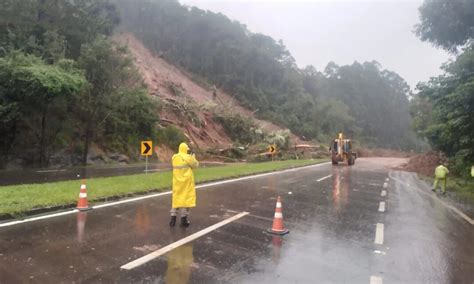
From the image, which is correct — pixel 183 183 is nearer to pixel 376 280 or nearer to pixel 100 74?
pixel 376 280

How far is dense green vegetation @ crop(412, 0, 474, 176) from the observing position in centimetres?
1591

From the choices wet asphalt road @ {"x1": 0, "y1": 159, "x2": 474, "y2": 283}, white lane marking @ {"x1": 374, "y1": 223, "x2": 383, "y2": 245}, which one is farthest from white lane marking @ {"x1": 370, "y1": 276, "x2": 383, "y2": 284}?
white lane marking @ {"x1": 374, "y1": 223, "x2": 383, "y2": 245}

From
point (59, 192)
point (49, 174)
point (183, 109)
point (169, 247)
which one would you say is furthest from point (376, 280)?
point (183, 109)

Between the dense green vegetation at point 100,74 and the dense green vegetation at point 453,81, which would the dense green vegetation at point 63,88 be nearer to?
the dense green vegetation at point 100,74

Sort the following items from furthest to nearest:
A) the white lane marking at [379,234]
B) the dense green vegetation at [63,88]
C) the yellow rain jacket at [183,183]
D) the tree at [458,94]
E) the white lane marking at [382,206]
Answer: the dense green vegetation at [63,88] → the tree at [458,94] → the white lane marking at [382,206] → the yellow rain jacket at [183,183] → the white lane marking at [379,234]

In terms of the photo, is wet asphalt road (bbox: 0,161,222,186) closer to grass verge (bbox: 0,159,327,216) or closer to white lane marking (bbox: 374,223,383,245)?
grass verge (bbox: 0,159,327,216)

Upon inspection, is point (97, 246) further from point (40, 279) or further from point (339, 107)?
point (339, 107)

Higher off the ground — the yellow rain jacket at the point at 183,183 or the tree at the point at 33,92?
the tree at the point at 33,92

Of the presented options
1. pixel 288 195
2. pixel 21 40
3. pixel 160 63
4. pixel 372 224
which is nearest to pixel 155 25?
pixel 160 63

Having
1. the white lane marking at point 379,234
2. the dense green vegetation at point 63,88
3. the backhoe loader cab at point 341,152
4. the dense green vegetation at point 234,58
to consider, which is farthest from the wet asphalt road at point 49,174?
the dense green vegetation at point 234,58

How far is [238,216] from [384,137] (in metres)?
113

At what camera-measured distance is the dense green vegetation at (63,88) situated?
24.8 meters

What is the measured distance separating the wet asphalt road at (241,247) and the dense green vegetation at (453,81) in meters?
5.68

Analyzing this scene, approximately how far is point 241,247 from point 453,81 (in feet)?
44.0
